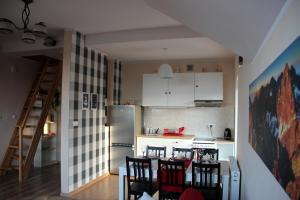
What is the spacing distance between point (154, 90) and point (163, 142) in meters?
1.16

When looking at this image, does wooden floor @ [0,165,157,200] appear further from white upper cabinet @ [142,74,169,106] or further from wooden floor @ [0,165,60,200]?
white upper cabinet @ [142,74,169,106]

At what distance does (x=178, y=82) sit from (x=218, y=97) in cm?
91

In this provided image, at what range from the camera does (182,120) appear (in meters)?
5.82

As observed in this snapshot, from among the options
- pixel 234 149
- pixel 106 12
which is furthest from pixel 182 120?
pixel 106 12

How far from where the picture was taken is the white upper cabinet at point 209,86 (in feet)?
17.2

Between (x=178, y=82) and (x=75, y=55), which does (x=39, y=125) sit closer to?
(x=75, y=55)

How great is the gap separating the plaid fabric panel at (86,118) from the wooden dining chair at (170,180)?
1807mm

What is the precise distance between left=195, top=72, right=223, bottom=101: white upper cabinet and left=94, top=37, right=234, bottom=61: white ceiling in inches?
16.8

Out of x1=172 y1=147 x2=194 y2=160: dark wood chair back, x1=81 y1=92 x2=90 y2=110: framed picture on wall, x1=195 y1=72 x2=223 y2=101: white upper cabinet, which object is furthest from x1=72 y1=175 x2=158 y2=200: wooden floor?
x1=195 y1=72 x2=223 y2=101: white upper cabinet

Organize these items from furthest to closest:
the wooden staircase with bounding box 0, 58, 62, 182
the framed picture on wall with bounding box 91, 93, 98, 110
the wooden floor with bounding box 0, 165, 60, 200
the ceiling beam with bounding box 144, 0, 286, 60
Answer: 1. the wooden staircase with bounding box 0, 58, 62, 182
2. the framed picture on wall with bounding box 91, 93, 98, 110
3. the wooden floor with bounding box 0, 165, 60, 200
4. the ceiling beam with bounding box 144, 0, 286, 60

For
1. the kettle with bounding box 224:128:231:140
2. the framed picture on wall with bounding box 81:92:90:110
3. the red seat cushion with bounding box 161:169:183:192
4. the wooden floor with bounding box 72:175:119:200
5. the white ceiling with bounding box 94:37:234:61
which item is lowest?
the wooden floor with bounding box 72:175:119:200

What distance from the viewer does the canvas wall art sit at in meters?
0.99

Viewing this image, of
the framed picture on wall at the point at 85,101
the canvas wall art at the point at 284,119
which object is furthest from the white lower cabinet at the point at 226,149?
the canvas wall art at the point at 284,119

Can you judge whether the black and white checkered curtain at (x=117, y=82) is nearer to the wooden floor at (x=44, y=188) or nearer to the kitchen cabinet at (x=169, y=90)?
the kitchen cabinet at (x=169, y=90)
